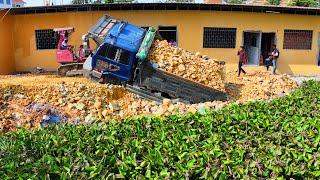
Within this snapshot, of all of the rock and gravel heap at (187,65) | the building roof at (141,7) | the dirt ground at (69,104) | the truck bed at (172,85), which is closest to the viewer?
the dirt ground at (69,104)

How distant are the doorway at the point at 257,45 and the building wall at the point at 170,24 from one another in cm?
38

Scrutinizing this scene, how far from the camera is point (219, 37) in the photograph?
18609 mm

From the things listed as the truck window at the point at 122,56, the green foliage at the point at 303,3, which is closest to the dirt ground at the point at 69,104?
the truck window at the point at 122,56

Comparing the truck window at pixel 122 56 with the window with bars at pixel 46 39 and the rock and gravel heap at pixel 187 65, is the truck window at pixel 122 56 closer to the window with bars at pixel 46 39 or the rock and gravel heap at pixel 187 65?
the rock and gravel heap at pixel 187 65

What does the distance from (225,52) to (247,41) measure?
145 cm

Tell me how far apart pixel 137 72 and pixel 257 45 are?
327 inches

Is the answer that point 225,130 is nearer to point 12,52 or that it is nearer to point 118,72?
point 118,72

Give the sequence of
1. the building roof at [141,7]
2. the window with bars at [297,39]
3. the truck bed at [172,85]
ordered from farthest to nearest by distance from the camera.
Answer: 1. the window with bars at [297,39]
2. the building roof at [141,7]
3. the truck bed at [172,85]

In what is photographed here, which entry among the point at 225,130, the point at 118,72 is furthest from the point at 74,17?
the point at 225,130

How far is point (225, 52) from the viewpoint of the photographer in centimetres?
1864

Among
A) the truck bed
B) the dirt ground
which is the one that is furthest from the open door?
the dirt ground

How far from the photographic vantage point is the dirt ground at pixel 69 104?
10547 mm

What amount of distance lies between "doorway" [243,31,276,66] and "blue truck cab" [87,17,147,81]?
767 cm

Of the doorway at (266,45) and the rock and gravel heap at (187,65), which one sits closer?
the rock and gravel heap at (187,65)
